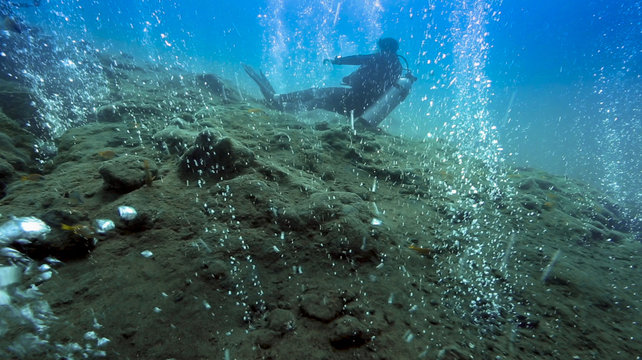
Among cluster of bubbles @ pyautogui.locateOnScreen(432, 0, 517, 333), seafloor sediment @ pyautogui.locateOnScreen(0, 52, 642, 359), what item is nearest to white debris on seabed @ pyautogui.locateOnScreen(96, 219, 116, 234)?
seafloor sediment @ pyautogui.locateOnScreen(0, 52, 642, 359)

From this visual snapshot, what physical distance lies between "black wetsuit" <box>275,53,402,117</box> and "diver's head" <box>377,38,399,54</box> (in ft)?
0.42

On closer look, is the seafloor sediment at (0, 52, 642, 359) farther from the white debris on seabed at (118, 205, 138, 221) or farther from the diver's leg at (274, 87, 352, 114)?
the diver's leg at (274, 87, 352, 114)

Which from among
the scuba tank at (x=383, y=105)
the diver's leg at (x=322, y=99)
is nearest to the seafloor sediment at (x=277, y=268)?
the scuba tank at (x=383, y=105)

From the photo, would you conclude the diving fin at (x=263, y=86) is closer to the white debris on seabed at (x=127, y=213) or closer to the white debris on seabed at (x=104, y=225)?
the white debris on seabed at (x=127, y=213)

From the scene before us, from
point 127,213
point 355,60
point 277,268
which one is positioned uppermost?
point 355,60

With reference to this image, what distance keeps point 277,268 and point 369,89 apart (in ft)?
27.2

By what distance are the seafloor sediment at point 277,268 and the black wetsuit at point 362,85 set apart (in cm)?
565

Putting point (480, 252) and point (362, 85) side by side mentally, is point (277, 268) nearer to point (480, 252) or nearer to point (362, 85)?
point (480, 252)

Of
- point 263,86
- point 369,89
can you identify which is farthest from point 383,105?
point 263,86

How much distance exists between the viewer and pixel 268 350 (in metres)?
1.80

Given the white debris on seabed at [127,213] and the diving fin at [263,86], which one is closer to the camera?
the white debris on seabed at [127,213]

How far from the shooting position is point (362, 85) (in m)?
9.30

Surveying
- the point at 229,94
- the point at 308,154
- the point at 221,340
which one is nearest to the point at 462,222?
the point at 308,154

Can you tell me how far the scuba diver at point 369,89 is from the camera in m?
9.16
